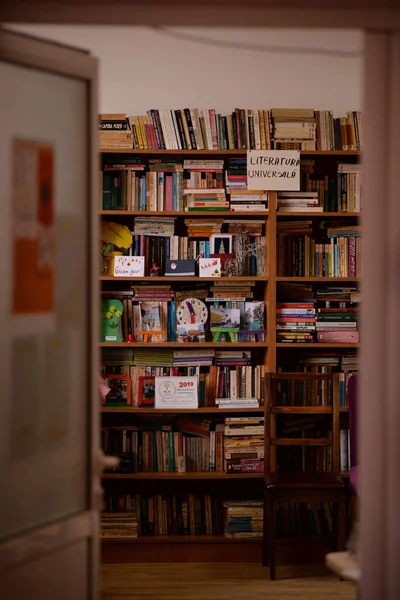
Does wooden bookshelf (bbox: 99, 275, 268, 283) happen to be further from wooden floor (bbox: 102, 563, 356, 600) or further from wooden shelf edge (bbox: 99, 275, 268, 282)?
wooden floor (bbox: 102, 563, 356, 600)

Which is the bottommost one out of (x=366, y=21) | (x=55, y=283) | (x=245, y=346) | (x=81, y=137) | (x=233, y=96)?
(x=245, y=346)

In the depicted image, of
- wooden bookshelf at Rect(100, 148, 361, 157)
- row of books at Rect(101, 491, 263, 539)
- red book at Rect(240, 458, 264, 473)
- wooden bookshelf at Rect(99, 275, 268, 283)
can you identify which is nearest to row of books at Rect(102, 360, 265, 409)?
red book at Rect(240, 458, 264, 473)

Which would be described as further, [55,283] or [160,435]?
[160,435]

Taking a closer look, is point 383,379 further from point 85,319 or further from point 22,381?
point 22,381

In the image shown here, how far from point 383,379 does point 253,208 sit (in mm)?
2281

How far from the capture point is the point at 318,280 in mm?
4371

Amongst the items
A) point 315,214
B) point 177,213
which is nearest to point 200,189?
point 177,213

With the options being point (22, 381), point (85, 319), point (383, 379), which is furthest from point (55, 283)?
point (383, 379)

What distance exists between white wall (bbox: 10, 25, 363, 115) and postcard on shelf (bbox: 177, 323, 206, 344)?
4.21ft

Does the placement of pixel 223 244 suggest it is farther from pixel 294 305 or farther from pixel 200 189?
pixel 294 305

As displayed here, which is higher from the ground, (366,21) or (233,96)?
(233,96)

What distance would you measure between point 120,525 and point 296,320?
151 cm

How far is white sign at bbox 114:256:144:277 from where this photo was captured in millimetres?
4363

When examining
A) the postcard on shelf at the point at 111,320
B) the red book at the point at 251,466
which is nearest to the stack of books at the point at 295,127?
the postcard on shelf at the point at 111,320
